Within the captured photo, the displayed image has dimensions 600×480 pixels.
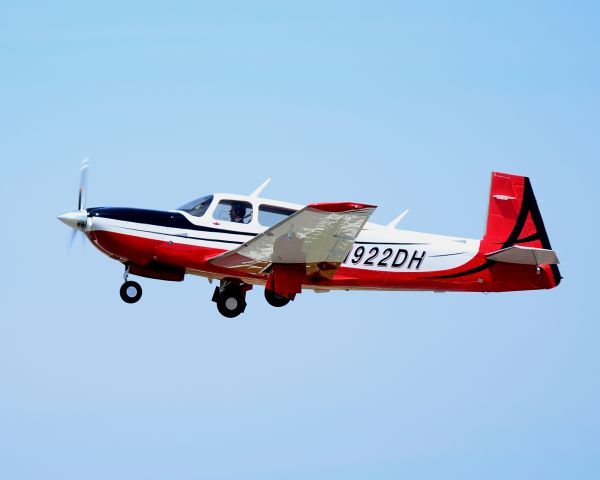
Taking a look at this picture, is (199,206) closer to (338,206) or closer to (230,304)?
(230,304)

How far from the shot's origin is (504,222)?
2261 centimetres

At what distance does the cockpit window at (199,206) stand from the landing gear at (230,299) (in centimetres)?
146

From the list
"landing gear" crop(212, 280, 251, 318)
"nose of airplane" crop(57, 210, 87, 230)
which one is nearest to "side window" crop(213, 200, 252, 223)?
"landing gear" crop(212, 280, 251, 318)

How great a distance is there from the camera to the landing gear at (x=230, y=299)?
Answer: 21672 mm

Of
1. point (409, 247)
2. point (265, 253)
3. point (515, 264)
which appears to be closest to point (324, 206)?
point (265, 253)

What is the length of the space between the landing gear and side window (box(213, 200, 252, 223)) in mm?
1297

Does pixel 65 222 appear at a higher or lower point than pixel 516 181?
lower

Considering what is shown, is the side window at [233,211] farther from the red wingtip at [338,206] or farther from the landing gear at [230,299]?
the red wingtip at [338,206]

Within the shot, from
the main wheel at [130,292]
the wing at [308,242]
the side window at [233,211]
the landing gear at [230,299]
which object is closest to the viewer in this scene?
the wing at [308,242]

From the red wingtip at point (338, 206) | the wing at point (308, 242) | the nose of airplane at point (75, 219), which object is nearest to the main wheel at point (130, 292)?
the nose of airplane at point (75, 219)

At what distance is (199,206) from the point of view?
840 inches

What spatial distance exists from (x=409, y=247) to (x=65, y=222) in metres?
6.28

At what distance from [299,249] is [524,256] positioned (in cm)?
457

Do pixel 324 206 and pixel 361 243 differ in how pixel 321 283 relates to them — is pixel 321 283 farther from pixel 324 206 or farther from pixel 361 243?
pixel 324 206
